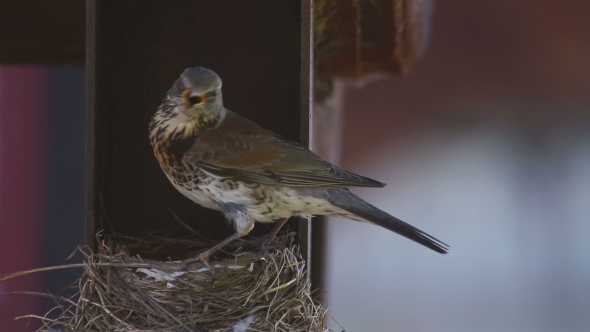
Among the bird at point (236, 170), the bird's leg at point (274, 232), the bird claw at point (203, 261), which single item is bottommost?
the bird claw at point (203, 261)

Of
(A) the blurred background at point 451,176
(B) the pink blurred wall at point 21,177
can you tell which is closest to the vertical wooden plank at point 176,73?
(A) the blurred background at point 451,176

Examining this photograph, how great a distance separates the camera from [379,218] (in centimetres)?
178

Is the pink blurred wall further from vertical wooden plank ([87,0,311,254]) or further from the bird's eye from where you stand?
the bird's eye

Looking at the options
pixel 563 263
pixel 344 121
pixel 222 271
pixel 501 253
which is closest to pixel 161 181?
pixel 222 271

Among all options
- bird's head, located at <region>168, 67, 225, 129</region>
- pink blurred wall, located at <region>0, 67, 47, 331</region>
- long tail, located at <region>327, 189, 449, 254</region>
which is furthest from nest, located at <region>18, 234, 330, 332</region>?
pink blurred wall, located at <region>0, 67, 47, 331</region>

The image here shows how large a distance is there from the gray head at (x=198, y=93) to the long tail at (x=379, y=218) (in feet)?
1.01

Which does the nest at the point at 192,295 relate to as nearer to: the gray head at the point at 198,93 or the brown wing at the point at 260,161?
the brown wing at the point at 260,161

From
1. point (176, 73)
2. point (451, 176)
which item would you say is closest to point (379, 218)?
point (176, 73)

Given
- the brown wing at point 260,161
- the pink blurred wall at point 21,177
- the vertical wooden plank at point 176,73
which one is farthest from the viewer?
the pink blurred wall at point 21,177

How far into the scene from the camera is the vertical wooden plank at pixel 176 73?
2.02 m

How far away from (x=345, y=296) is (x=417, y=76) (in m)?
0.82

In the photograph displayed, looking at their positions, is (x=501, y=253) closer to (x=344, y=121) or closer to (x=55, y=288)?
(x=344, y=121)

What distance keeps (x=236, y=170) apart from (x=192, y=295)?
0.28 metres

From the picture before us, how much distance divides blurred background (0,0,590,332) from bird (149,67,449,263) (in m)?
0.97
